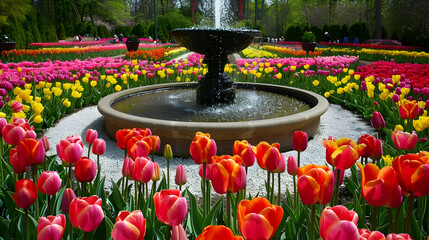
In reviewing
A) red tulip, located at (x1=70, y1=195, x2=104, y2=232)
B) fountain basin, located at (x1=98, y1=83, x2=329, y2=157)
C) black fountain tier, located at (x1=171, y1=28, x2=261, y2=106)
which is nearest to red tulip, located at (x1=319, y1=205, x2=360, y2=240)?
red tulip, located at (x1=70, y1=195, x2=104, y2=232)

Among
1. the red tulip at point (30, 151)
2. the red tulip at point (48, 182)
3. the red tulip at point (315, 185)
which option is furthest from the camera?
the red tulip at point (30, 151)

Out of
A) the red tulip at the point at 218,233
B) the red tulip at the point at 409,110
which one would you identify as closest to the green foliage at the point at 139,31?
the red tulip at the point at 409,110

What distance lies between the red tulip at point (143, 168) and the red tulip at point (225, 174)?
34cm

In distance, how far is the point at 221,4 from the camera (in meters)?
8.27

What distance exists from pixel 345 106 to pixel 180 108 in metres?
3.25

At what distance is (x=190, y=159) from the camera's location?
12.7 ft

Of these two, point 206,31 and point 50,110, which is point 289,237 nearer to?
point 206,31

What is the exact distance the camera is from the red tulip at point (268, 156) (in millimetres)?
1586

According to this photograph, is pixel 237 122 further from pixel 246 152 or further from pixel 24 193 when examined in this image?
pixel 24 193

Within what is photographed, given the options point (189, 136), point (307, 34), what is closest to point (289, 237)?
point (189, 136)

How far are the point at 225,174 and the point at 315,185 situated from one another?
32 centimetres

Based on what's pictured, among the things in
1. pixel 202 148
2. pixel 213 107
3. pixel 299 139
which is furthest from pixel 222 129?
pixel 202 148

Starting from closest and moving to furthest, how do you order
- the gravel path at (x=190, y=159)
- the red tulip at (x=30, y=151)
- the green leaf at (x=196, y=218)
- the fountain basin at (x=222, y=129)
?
the red tulip at (x=30, y=151), the green leaf at (x=196, y=218), the gravel path at (x=190, y=159), the fountain basin at (x=222, y=129)

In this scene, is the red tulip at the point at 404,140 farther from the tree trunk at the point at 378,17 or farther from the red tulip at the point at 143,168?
the tree trunk at the point at 378,17
